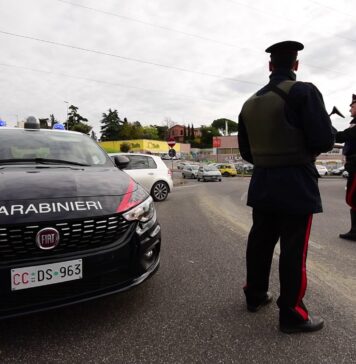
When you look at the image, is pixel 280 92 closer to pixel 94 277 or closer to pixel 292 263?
pixel 292 263

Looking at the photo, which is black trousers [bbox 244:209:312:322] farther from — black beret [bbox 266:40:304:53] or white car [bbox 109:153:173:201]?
white car [bbox 109:153:173:201]

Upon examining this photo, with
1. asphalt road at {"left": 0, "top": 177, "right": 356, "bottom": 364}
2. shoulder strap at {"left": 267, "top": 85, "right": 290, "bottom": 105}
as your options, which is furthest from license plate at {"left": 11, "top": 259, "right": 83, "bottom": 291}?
shoulder strap at {"left": 267, "top": 85, "right": 290, "bottom": 105}

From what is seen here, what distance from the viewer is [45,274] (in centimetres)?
190

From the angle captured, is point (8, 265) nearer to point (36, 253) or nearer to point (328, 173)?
point (36, 253)

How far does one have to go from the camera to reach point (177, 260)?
368 cm

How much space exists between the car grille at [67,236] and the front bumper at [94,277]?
0.15 feet

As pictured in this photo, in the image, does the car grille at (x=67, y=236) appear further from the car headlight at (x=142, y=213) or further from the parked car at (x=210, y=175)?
the parked car at (x=210, y=175)

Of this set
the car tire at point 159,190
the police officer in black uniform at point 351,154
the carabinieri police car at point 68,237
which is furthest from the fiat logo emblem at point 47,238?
the car tire at point 159,190

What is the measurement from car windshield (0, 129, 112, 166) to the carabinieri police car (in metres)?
0.40

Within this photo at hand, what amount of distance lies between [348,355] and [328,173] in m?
43.7

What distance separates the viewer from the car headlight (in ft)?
7.46

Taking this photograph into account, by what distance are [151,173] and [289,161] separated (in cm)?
734

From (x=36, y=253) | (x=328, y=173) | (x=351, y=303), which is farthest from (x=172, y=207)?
(x=328, y=173)

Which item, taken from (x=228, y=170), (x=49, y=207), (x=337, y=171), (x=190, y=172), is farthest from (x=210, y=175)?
(x=49, y=207)
